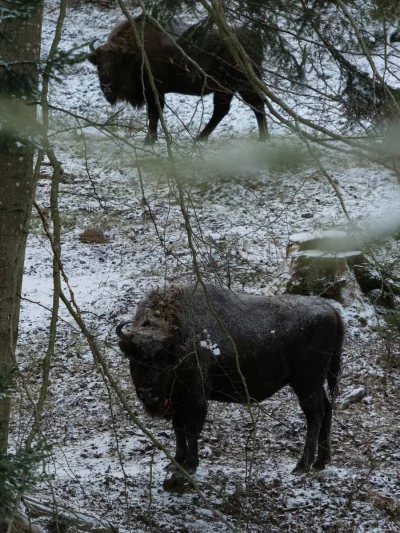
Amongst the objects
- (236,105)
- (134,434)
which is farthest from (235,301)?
(236,105)

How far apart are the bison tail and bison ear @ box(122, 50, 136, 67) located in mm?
6405

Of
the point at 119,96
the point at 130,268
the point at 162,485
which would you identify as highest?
the point at 119,96

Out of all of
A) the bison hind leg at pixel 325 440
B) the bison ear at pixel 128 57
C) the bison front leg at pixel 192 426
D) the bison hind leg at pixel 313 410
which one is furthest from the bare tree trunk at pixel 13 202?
the bison ear at pixel 128 57

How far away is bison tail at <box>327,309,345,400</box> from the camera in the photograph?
7367mm

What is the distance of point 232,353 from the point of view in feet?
23.1

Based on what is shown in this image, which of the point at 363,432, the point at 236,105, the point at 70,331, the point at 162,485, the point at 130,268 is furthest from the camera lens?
the point at 236,105

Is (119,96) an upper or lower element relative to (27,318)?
upper

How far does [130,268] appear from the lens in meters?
10.6

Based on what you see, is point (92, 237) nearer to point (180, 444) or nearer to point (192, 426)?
point (180, 444)

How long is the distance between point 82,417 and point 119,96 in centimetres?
616

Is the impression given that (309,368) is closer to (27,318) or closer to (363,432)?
(363,432)

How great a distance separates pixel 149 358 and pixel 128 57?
6.86 m

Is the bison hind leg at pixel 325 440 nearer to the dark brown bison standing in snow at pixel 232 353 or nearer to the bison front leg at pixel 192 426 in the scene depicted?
the dark brown bison standing in snow at pixel 232 353

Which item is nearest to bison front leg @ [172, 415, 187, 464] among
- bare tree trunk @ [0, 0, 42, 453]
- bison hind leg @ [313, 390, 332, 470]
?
bison hind leg @ [313, 390, 332, 470]
